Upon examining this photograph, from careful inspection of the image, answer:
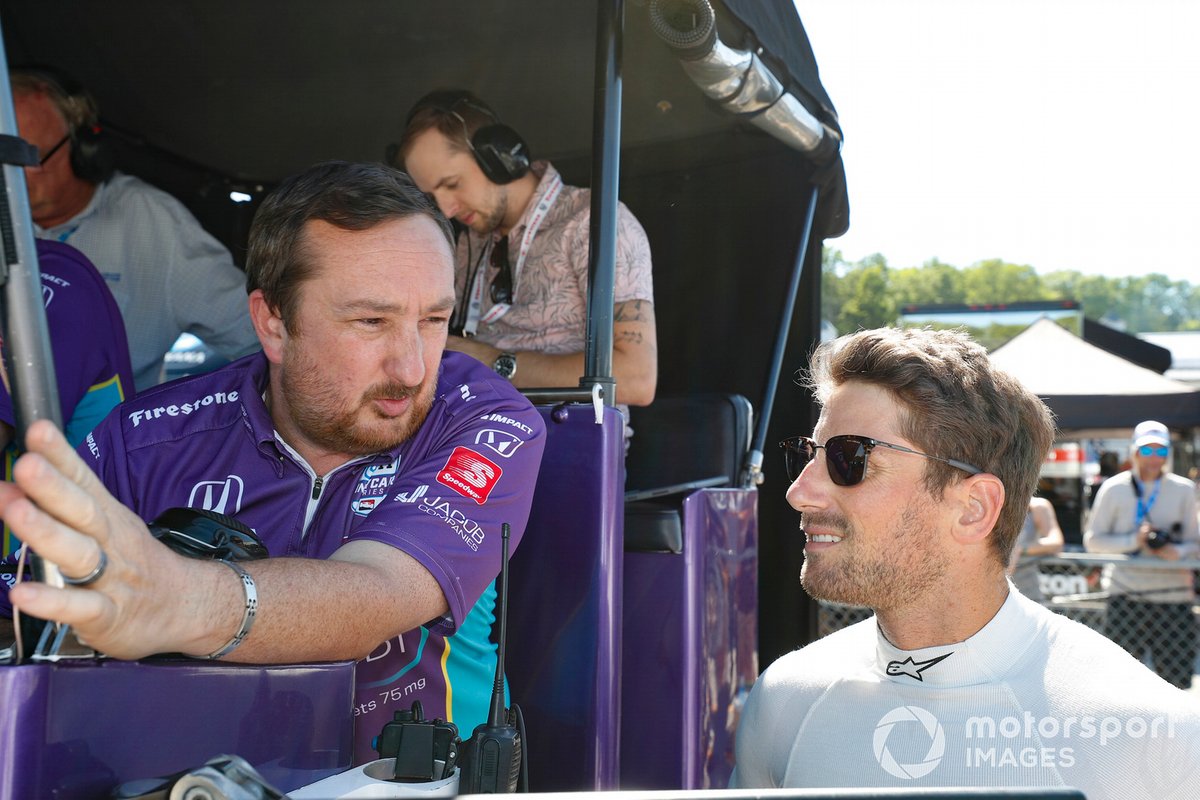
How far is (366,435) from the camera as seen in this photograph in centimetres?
176

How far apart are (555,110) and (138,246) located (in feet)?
4.24

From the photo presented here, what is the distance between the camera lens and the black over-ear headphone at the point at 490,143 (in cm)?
267

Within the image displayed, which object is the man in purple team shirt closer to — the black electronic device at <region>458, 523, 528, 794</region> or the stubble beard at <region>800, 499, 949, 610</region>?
the black electronic device at <region>458, 523, 528, 794</region>

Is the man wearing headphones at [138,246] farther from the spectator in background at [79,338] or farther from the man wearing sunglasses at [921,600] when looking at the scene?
the man wearing sunglasses at [921,600]

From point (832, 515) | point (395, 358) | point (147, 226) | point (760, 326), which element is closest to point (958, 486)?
point (832, 515)

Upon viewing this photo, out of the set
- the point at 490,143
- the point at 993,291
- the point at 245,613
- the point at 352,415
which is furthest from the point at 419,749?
the point at 993,291

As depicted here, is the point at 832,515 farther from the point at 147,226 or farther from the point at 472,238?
the point at 147,226

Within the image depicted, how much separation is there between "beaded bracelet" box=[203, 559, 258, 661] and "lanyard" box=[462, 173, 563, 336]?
1696 millimetres

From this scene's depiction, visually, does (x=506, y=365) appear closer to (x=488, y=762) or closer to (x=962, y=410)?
(x=962, y=410)

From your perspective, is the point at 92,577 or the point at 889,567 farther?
the point at 889,567

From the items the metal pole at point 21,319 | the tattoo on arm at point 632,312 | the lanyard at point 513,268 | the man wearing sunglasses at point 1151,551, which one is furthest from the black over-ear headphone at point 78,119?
the man wearing sunglasses at point 1151,551

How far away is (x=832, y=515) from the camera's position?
6.37 feet

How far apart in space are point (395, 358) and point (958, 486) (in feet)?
3.16

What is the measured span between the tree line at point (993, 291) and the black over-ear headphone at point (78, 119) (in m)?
26.5
